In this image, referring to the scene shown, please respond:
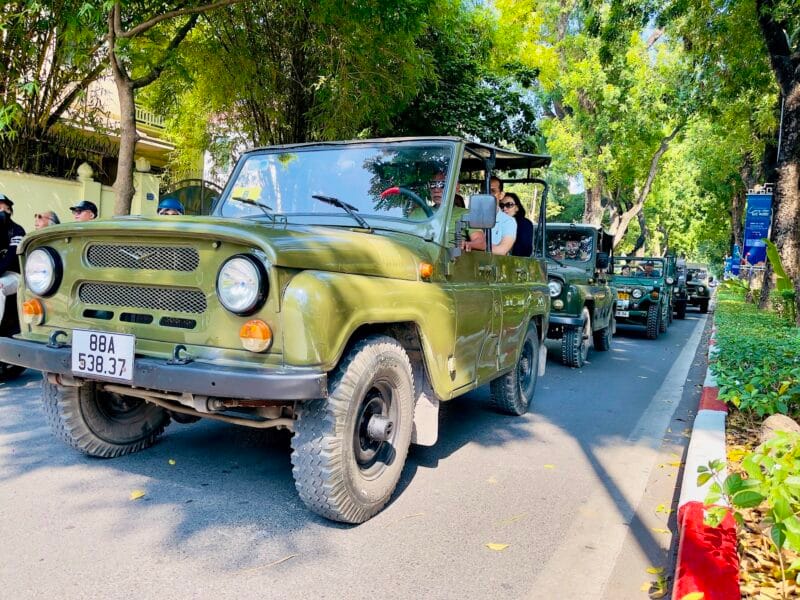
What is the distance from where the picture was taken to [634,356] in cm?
1016

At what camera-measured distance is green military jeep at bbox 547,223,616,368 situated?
27.7 ft

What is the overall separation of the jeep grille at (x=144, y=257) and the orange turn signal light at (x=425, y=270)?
1.24m

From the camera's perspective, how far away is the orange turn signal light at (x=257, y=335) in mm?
2777

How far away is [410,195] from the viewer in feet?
13.4

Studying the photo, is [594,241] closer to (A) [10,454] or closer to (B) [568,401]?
(B) [568,401]

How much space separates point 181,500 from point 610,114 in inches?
786

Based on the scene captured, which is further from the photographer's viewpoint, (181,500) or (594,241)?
(594,241)

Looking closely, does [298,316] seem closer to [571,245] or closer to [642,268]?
[571,245]

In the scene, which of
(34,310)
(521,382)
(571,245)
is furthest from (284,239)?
(571,245)

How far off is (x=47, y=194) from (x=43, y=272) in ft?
32.4

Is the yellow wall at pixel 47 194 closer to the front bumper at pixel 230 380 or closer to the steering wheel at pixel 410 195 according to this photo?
the steering wheel at pixel 410 195

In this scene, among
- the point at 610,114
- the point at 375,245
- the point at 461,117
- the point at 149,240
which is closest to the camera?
the point at 149,240

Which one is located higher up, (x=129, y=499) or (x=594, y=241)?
(x=594, y=241)

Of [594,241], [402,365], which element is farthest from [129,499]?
[594,241]
